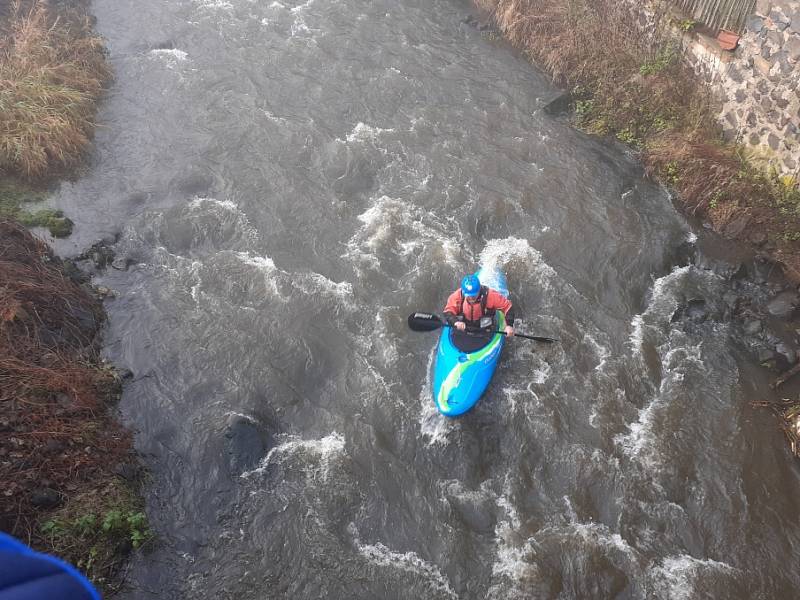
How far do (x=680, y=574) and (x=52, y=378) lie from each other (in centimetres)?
681

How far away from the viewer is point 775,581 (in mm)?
5598

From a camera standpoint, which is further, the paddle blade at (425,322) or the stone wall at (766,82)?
the stone wall at (766,82)

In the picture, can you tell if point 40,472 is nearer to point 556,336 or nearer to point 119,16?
point 556,336

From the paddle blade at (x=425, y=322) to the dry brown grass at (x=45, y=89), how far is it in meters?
6.92

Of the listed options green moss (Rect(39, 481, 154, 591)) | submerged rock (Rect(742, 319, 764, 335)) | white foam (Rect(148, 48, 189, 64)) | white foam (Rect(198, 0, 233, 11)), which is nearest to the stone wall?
submerged rock (Rect(742, 319, 764, 335))

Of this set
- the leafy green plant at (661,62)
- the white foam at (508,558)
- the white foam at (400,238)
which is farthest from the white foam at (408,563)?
the leafy green plant at (661,62)

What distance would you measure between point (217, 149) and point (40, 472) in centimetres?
654

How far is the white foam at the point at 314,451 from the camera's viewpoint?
20.6 ft

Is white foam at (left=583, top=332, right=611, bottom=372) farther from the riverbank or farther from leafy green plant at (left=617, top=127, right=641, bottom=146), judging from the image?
the riverbank

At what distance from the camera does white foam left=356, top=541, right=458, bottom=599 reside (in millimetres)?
5508

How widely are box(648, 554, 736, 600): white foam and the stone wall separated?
5958 millimetres

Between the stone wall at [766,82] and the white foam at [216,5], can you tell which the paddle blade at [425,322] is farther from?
the white foam at [216,5]

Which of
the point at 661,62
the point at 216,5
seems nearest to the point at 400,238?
the point at 661,62

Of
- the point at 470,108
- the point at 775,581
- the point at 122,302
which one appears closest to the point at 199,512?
the point at 122,302
